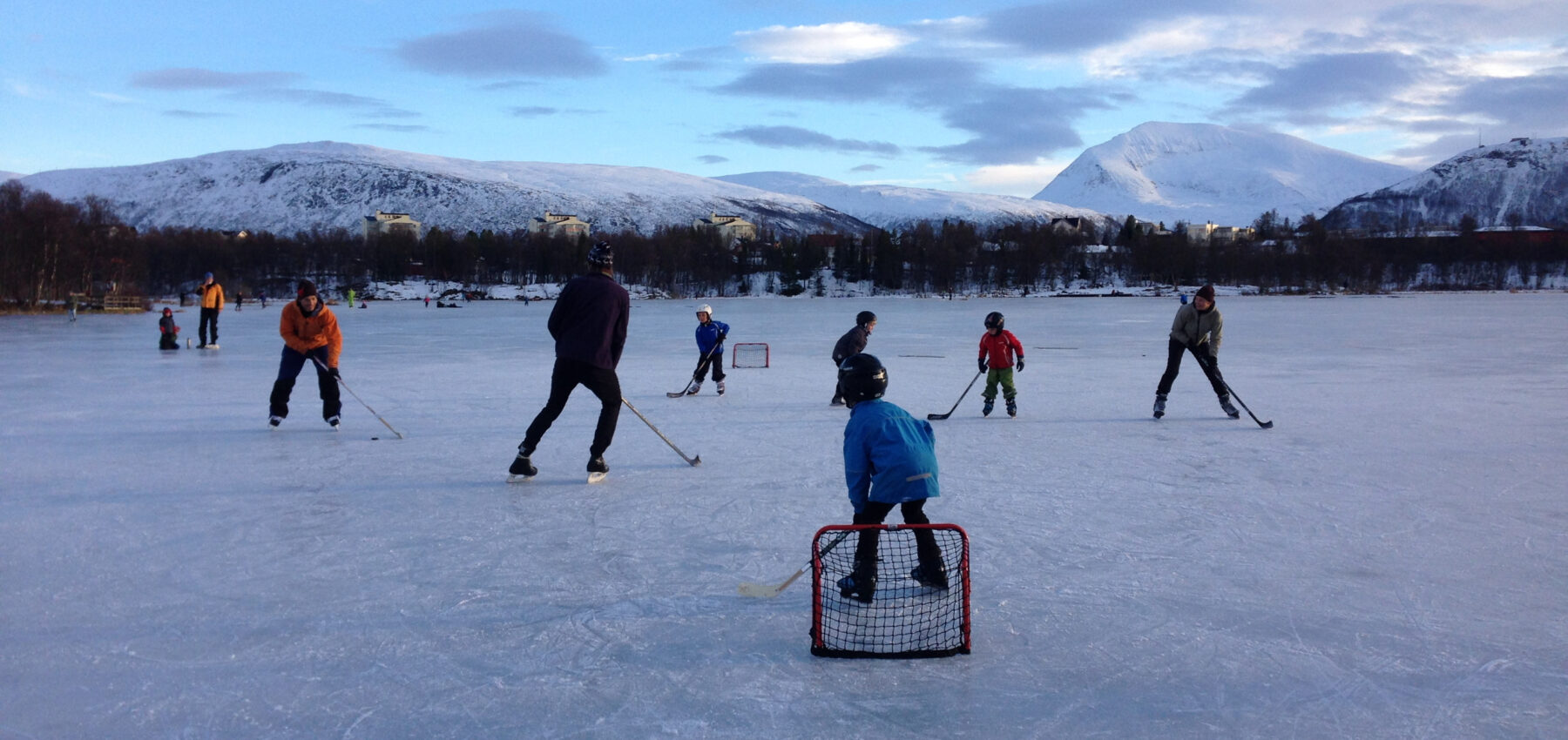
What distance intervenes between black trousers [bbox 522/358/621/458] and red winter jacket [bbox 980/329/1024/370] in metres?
4.47

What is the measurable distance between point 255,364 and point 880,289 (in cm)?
8743

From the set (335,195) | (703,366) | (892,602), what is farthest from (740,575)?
(335,195)

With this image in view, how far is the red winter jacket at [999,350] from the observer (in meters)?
9.46

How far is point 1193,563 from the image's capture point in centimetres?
457

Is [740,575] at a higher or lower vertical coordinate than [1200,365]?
lower

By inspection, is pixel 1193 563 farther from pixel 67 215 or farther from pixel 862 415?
pixel 67 215

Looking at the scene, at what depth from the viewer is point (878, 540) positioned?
396 cm

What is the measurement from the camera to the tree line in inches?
3937

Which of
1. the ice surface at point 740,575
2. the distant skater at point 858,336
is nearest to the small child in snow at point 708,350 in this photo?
the ice surface at point 740,575

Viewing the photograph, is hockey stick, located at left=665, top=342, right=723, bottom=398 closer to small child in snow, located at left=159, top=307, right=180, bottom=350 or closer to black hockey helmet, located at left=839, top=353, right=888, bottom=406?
black hockey helmet, located at left=839, top=353, right=888, bottom=406

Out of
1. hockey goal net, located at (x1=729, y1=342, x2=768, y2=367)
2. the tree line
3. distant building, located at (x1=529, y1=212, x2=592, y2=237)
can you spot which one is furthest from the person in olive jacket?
distant building, located at (x1=529, y1=212, x2=592, y2=237)

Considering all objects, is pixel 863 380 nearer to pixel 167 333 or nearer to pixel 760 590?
pixel 760 590

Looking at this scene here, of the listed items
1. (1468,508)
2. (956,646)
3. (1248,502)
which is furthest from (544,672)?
(1468,508)

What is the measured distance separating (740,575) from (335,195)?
19367cm
